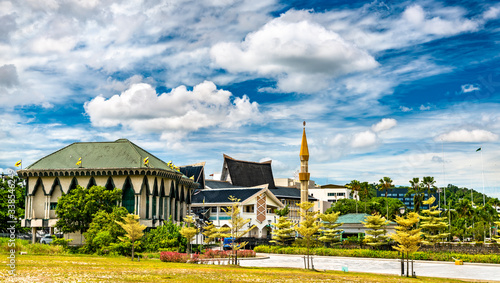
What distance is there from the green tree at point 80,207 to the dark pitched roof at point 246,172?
194 feet

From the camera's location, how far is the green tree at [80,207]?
5538 centimetres

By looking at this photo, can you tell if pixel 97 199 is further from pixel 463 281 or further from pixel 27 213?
pixel 463 281

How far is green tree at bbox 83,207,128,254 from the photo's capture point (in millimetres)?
48562

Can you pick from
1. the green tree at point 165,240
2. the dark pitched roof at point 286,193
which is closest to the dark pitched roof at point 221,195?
the dark pitched roof at point 286,193

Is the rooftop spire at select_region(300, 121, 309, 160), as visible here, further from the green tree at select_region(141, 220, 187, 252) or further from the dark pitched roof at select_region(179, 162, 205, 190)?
the dark pitched roof at select_region(179, 162, 205, 190)

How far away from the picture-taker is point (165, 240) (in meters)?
51.5

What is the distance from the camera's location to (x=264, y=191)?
89.5 metres

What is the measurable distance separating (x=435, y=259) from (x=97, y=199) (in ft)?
126

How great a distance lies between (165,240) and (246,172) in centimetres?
6790

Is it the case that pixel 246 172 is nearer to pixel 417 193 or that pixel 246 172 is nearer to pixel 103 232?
pixel 417 193

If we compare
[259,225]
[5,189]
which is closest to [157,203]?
[5,189]

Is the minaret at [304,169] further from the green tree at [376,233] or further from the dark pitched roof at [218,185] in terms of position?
the dark pitched roof at [218,185]

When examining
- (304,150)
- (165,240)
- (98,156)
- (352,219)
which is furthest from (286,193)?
(165,240)

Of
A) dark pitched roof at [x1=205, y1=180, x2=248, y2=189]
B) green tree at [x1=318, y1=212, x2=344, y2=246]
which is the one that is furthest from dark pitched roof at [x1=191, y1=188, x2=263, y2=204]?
green tree at [x1=318, y1=212, x2=344, y2=246]
